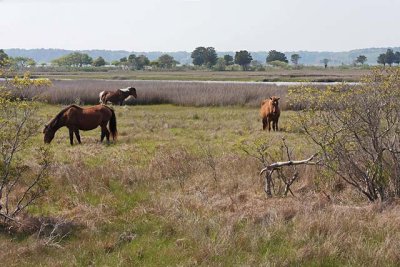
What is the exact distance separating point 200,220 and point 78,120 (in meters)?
8.50

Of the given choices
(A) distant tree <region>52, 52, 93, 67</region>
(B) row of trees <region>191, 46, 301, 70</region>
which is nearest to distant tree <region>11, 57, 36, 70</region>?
(B) row of trees <region>191, 46, 301, 70</region>

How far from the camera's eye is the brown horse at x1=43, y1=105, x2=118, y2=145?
44.4 feet

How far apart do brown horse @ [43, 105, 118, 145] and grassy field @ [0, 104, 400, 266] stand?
416 cm

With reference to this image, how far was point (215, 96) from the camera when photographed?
2739 cm

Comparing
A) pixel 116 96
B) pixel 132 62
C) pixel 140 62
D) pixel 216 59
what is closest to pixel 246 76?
pixel 116 96

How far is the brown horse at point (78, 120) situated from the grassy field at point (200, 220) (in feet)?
13.7

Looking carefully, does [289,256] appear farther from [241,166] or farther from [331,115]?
[241,166]

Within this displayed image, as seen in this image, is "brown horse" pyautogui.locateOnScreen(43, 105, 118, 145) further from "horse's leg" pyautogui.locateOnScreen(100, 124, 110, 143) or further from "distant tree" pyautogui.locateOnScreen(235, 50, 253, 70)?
"distant tree" pyautogui.locateOnScreen(235, 50, 253, 70)

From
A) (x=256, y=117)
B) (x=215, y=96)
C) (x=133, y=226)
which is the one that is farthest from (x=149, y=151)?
(x=215, y=96)

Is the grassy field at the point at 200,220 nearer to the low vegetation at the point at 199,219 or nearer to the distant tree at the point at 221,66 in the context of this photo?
the low vegetation at the point at 199,219

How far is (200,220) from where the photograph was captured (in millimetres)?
6391

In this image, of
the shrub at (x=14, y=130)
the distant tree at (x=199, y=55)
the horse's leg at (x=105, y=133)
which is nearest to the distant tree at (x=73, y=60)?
the distant tree at (x=199, y=55)

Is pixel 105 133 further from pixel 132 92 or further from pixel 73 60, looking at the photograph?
pixel 73 60

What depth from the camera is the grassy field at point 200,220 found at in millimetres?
5383
